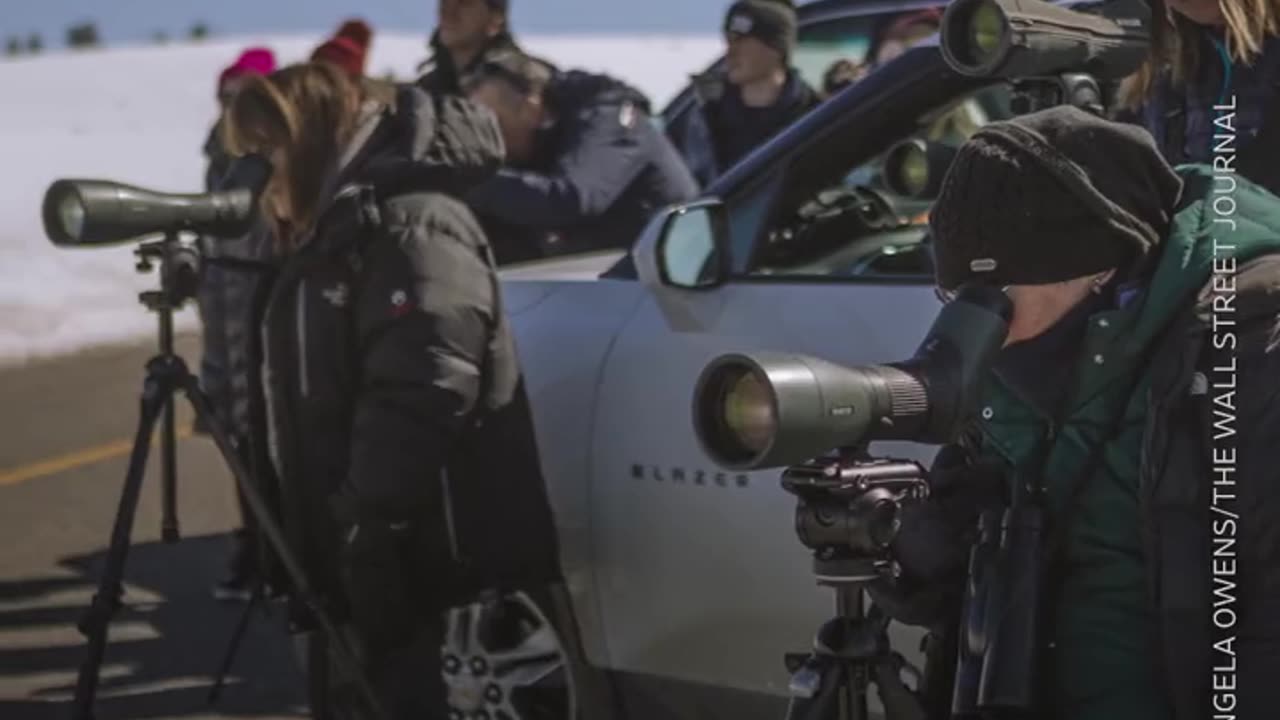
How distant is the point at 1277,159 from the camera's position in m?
3.46

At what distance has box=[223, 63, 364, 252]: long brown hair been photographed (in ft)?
13.9

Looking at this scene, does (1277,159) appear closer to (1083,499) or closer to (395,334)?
(1083,499)

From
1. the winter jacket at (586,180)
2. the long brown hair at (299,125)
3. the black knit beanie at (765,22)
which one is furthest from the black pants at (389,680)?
the black knit beanie at (765,22)

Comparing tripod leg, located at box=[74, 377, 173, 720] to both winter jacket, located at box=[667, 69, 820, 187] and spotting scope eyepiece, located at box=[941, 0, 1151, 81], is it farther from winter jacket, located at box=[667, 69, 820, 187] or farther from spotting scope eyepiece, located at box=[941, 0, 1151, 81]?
winter jacket, located at box=[667, 69, 820, 187]

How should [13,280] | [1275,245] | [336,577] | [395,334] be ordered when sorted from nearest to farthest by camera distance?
[1275,245], [395,334], [336,577], [13,280]

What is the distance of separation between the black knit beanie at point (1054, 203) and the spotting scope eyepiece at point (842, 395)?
90 millimetres

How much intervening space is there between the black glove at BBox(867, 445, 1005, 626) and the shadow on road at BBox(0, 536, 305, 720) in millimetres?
2937

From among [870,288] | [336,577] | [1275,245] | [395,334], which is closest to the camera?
[1275,245]

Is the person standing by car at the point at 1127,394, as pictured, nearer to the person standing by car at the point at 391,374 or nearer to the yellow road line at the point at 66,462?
the person standing by car at the point at 391,374

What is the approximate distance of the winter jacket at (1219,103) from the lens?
3.48m

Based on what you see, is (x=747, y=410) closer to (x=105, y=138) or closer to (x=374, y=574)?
(x=374, y=574)

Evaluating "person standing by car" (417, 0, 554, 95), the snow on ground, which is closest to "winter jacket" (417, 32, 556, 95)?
"person standing by car" (417, 0, 554, 95)

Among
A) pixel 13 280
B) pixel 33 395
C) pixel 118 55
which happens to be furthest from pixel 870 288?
pixel 118 55

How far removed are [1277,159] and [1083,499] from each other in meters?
1.28
